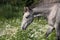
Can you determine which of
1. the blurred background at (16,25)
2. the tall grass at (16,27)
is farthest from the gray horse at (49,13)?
the tall grass at (16,27)

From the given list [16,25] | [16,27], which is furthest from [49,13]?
[16,25]

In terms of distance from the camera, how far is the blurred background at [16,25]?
914 cm

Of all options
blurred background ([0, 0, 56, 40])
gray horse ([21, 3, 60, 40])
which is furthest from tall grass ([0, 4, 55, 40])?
gray horse ([21, 3, 60, 40])

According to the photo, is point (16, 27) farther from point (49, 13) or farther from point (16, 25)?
point (49, 13)

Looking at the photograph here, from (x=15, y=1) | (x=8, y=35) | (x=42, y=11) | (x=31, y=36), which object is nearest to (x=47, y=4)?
(x=42, y=11)

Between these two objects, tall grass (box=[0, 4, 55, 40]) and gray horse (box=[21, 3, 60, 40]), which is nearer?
gray horse (box=[21, 3, 60, 40])

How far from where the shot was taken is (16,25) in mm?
10375

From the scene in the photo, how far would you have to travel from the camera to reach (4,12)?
12.4 meters

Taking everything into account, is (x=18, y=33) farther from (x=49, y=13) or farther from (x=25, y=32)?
(x=49, y=13)

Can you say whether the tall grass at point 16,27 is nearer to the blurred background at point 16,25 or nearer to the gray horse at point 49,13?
the blurred background at point 16,25

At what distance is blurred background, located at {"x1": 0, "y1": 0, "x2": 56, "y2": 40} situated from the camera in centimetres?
914

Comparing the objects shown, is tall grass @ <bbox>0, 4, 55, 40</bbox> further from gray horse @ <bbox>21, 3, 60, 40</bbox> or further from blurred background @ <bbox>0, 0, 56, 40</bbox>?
gray horse @ <bbox>21, 3, 60, 40</bbox>

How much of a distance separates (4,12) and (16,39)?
3.71 meters

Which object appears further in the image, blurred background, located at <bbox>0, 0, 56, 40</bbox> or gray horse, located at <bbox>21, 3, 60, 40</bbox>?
blurred background, located at <bbox>0, 0, 56, 40</bbox>
